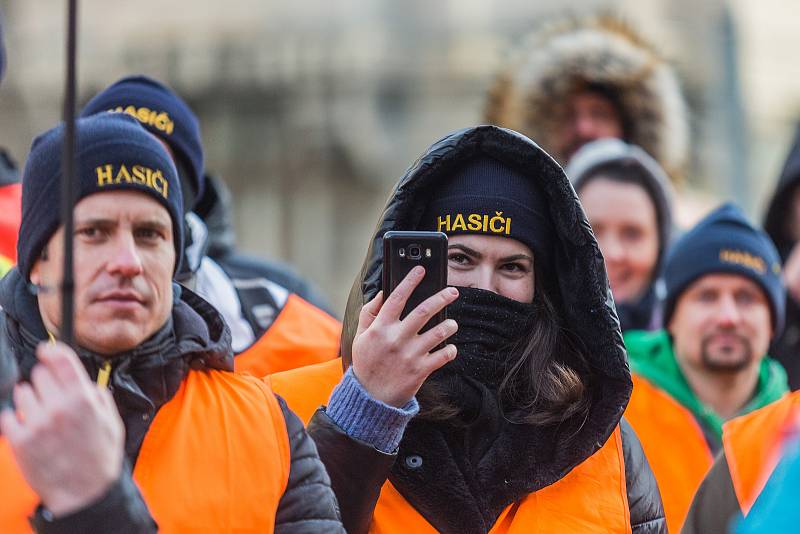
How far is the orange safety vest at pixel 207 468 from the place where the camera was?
3.97m

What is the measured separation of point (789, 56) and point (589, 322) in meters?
19.8

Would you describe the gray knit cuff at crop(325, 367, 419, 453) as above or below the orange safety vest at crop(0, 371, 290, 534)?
above

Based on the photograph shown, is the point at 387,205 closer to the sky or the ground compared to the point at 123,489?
closer to the sky

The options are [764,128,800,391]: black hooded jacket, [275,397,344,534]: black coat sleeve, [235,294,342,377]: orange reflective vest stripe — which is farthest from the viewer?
[764,128,800,391]: black hooded jacket

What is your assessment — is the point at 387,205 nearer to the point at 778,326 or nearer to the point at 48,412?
the point at 48,412

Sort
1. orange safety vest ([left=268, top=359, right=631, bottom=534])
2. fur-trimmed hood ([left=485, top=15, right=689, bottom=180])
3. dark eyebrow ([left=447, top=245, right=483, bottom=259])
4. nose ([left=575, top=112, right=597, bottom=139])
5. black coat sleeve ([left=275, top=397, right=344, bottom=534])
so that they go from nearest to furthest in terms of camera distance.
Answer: black coat sleeve ([left=275, top=397, right=344, bottom=534]), orange safety vest ([left=268, top=359, right=631, bottom=534]), dark eyebrow ([left=447, top=245, right=483, bottom=259]), nose ([left=575, top=112, right=597, bottom=139]), fur-trimmed hood ([left=485, top=15, right=689, bottom=180])

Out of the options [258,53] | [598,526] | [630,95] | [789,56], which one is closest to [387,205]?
[598,526]

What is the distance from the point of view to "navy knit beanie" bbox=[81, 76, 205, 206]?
573 centimetres

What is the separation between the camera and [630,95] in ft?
26.0

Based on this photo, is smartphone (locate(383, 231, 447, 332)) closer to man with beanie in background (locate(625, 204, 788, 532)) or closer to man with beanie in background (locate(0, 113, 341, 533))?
man with beanie in background (locate(0, 113, 341, 533))

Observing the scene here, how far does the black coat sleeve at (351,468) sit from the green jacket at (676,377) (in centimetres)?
208

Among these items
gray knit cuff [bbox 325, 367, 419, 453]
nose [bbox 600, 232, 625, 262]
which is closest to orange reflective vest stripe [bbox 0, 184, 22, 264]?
gray knit cuff [bbox 325, 367, 419, 453]

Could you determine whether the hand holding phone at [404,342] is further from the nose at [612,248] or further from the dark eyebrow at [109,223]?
the nose at [612,248]

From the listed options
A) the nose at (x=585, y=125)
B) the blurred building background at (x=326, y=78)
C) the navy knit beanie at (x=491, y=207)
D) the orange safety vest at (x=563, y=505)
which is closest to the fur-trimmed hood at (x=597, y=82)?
the nose at (x=585, y=125)
